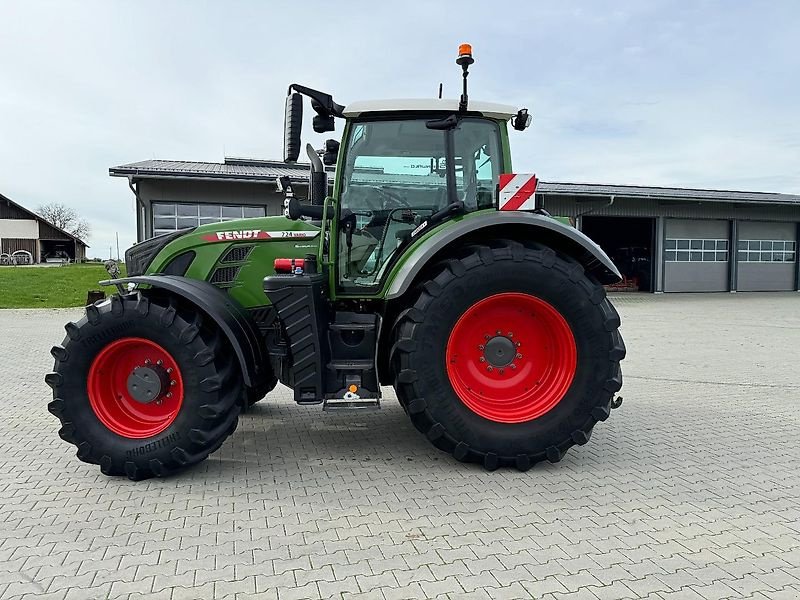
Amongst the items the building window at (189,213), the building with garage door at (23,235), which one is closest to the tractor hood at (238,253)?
the building window at (189,213)

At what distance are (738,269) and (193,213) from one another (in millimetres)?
22700

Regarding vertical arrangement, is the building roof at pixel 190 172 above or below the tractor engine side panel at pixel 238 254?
above

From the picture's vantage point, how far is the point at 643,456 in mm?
4242

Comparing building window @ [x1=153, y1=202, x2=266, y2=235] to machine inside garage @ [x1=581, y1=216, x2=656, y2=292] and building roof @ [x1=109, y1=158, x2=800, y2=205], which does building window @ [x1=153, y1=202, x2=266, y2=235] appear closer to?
building roof @ [x1=109, y1=158, x2=800, y2=205]

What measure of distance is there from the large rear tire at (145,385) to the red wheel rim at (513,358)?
60.4 inches

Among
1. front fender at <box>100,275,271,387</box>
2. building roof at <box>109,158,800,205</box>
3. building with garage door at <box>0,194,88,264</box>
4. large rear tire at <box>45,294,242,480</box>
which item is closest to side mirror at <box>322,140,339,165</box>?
front fender at <box>100,275,271,387</box>

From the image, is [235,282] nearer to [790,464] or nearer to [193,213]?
[790,464]

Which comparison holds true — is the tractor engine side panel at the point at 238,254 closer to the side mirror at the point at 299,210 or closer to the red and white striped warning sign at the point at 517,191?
the side mirror at the point at 299,210

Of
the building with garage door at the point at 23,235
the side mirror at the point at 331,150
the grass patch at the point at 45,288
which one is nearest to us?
the side mirror at the point at 331,150

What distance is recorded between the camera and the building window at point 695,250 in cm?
2464

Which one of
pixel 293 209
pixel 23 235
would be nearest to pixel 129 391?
pixel 293 209

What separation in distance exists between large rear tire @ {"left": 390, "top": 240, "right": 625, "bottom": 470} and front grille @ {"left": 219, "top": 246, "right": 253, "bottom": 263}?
4.40 feet

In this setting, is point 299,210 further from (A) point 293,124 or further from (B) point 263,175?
(B) point 263,175

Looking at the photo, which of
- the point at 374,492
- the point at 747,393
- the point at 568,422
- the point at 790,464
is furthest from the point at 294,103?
the point at 747,393
